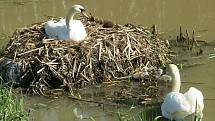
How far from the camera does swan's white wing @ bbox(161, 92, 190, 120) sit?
7.27m

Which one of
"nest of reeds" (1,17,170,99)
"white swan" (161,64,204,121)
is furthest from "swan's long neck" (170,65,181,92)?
"nest of reeds" (1,17,170,99)

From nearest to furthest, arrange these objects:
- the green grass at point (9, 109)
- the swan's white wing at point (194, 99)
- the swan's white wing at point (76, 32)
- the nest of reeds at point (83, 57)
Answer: the green grass at point (9, 109) < the swan's white wing at point (194, 99) < the nest of reeds at point (83, 57) < the swan's white wing at point (76, 32)

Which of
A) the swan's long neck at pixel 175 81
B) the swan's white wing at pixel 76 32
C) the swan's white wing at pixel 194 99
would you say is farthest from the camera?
the swan's white wing at pixel 76 32

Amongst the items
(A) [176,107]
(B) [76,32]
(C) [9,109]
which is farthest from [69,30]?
(C) [9,109]

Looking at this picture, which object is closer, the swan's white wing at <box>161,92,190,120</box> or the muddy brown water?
the swan's white wing at <box>161,92,190,120</box>

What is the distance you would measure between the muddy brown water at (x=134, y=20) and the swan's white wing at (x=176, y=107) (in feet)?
1.04

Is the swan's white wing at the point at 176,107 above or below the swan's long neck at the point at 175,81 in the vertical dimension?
below

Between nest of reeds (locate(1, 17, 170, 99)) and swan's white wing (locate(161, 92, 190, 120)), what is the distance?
138cm

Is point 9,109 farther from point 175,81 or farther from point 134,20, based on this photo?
point 134,20

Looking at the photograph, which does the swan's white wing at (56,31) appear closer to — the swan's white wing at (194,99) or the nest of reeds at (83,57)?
the nest of reeds at (83,57)

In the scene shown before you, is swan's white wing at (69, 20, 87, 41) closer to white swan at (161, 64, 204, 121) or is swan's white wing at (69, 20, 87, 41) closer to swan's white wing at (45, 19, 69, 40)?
swan's white wing at (45, 19, 69, 40)

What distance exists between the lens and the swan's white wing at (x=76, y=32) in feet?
30.5

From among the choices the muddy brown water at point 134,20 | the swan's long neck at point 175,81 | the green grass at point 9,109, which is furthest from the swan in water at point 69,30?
the green grass at point 9,109

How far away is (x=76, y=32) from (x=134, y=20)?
2469mm
